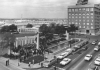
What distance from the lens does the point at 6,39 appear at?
3234cm

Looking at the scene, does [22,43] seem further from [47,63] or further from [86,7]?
[86,7]

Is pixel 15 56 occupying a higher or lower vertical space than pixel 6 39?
lower

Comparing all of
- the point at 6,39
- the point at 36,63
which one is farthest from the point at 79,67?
the point at 6,39

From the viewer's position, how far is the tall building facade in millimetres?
83306

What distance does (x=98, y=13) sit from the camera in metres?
93.7

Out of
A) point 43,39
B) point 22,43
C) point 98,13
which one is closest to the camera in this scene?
point 22,43

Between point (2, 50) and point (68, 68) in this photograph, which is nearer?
point (68, 68)

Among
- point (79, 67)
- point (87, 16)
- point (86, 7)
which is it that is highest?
point (86, 7)

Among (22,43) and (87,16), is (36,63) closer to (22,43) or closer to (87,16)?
(22,43)

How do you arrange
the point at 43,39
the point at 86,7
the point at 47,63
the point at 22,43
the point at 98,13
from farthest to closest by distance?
the point at 98,13
the point at 86,7
the point at 43,39
the point at 22,43
the point at 47,63

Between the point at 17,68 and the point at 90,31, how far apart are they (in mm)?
69102

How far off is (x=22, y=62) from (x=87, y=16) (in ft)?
218

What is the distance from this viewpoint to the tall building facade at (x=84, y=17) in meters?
83.3

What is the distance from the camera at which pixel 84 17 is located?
85.1 metres
